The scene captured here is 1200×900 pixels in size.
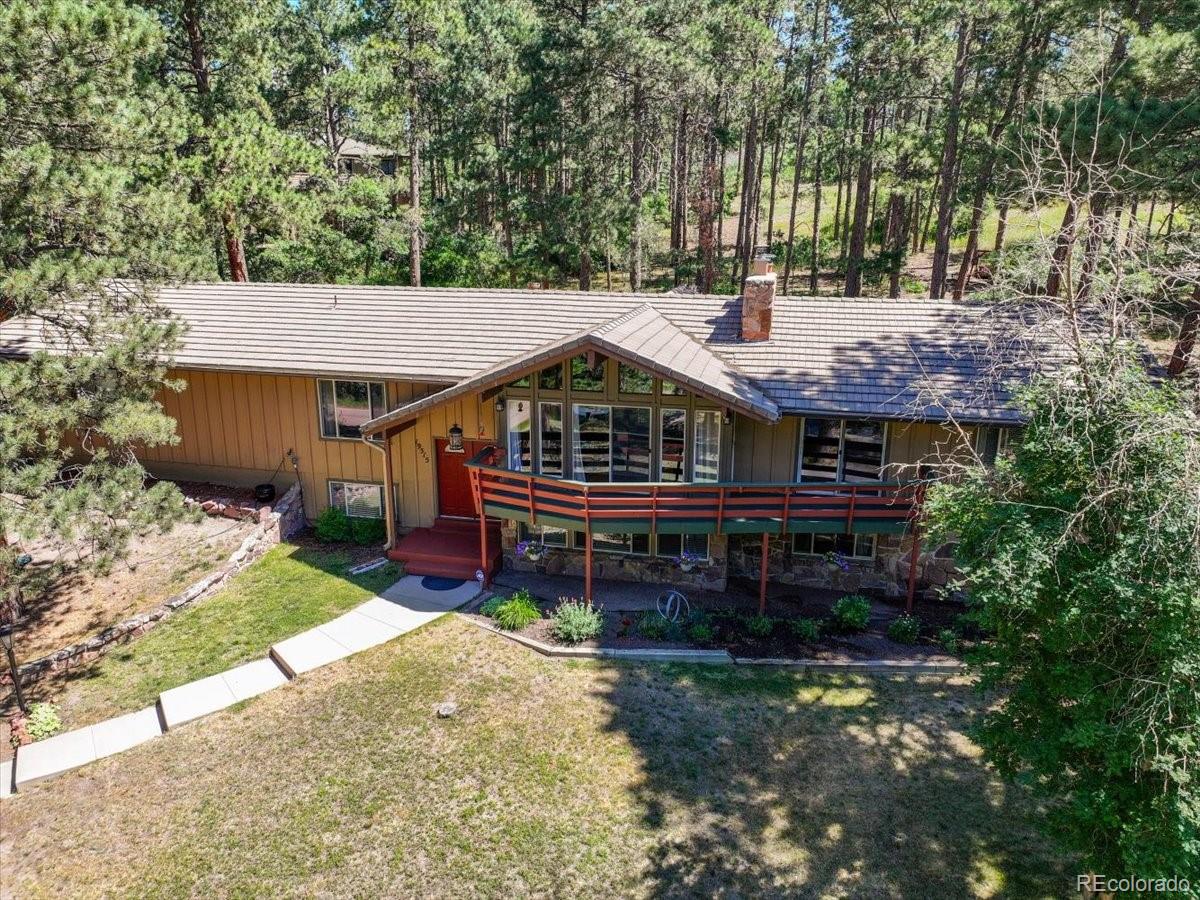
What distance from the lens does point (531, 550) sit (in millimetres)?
14961

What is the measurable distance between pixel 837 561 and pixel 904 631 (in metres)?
2.04

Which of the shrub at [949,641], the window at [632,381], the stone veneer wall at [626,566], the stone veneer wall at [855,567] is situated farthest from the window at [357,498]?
the shrub at [949,641]

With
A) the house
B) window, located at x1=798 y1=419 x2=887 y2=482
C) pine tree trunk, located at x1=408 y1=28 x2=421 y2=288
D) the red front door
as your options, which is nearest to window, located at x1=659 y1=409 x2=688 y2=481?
the house

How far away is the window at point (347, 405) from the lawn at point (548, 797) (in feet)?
20.6

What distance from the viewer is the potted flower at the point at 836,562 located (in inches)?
577

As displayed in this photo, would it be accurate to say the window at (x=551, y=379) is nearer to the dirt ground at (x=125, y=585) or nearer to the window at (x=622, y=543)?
the window at (x=622, y=543)

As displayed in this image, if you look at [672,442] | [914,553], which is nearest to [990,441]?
[914,553]

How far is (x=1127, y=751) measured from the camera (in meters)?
6.19

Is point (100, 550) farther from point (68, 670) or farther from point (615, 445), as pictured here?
point (615, 445)

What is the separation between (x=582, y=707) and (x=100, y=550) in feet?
25.2

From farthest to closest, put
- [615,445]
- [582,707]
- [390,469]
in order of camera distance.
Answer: [390,469] < [615,445] < [582,707]

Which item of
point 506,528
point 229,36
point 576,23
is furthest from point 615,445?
point 576,23

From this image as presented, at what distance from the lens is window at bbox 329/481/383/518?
55.1ft

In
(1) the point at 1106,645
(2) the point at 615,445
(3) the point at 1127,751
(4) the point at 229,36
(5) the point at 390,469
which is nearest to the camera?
(3) the point at 1127,751
